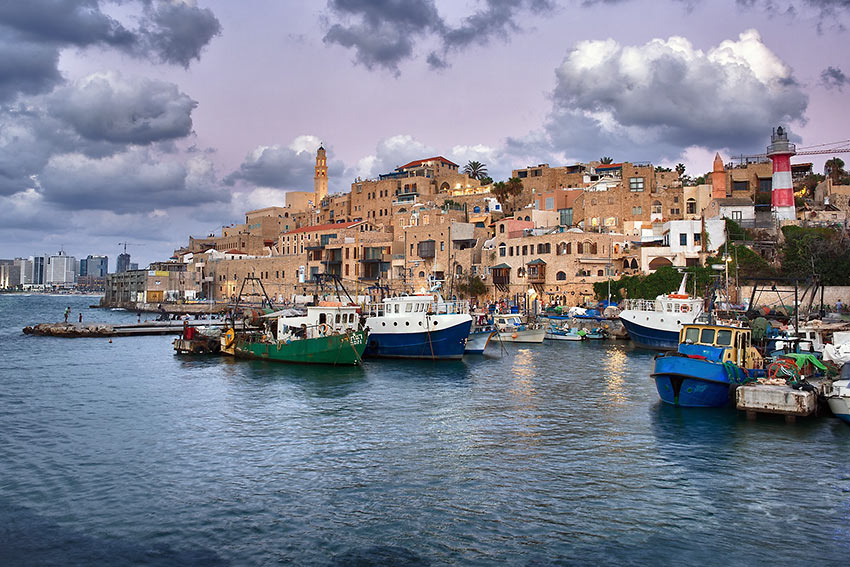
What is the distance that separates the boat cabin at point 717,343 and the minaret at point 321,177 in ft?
360

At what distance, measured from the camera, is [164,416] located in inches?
884

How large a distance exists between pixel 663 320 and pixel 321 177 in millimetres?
96680

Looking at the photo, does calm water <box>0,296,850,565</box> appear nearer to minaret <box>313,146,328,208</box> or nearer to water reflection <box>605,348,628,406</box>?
water reflection <box>605,348,628,406</box>

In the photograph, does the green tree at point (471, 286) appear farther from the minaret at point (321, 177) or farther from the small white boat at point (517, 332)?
the minaret at point (321, 177)

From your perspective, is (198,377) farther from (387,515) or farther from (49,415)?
(387,515)

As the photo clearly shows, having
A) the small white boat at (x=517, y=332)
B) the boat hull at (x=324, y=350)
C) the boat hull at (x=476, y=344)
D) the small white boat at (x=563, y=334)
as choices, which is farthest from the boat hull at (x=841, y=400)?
the small white boat at (x=563, y=334)

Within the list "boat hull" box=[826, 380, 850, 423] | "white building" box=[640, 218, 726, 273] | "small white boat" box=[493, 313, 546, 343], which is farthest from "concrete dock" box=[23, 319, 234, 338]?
"boat hull" box=[826, 380, 850, 423]

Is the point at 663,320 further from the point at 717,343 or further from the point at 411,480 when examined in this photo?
the point at 411,480

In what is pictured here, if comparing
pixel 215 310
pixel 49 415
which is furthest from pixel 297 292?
pixel 49 415

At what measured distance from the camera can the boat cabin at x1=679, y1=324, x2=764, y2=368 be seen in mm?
22969

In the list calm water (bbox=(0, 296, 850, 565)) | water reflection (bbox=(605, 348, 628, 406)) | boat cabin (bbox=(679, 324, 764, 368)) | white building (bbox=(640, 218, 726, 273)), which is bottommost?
calm water (bbox=(0, 296, 850, 565))

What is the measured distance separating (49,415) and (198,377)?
34.8 feet

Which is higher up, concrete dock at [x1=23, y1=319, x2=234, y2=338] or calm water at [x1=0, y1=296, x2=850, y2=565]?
concrete dock at [x1=23, y1=319, x2=234, y2=338]

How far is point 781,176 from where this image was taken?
62.3 m
